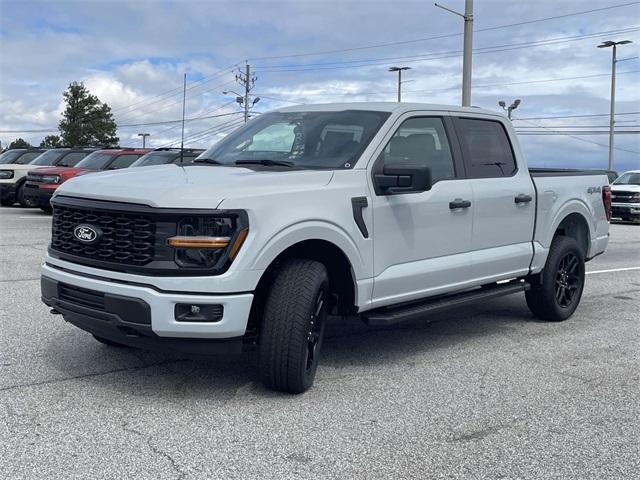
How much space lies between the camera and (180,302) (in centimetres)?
420

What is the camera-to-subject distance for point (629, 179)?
23875 millimetres

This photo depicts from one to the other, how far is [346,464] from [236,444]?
613mm

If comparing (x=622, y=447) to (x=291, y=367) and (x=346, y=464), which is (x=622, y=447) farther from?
(x=291, y=367)

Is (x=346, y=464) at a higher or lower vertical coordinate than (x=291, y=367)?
lower

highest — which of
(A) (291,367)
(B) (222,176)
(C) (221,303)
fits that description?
(B) (222,176)

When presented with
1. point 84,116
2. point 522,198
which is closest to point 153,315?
point 522,198

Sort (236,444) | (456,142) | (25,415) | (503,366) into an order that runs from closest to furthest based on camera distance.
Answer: (236,444) < (25,415) < (503,366) < (456,142)

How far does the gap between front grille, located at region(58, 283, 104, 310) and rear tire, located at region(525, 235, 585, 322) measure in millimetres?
4337

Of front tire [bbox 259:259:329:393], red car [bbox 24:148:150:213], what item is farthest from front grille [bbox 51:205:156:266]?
red car [bbox 24:148:150:213]

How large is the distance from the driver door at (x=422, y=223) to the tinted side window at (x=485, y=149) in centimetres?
19

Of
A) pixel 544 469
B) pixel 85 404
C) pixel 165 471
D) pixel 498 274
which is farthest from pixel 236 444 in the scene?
pixel 498 274

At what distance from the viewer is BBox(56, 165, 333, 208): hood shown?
4.25 m

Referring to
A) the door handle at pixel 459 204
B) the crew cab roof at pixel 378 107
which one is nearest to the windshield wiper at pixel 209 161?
the crew cab roof at pixel 378 107

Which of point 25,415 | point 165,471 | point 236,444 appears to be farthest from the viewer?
point 25,415
